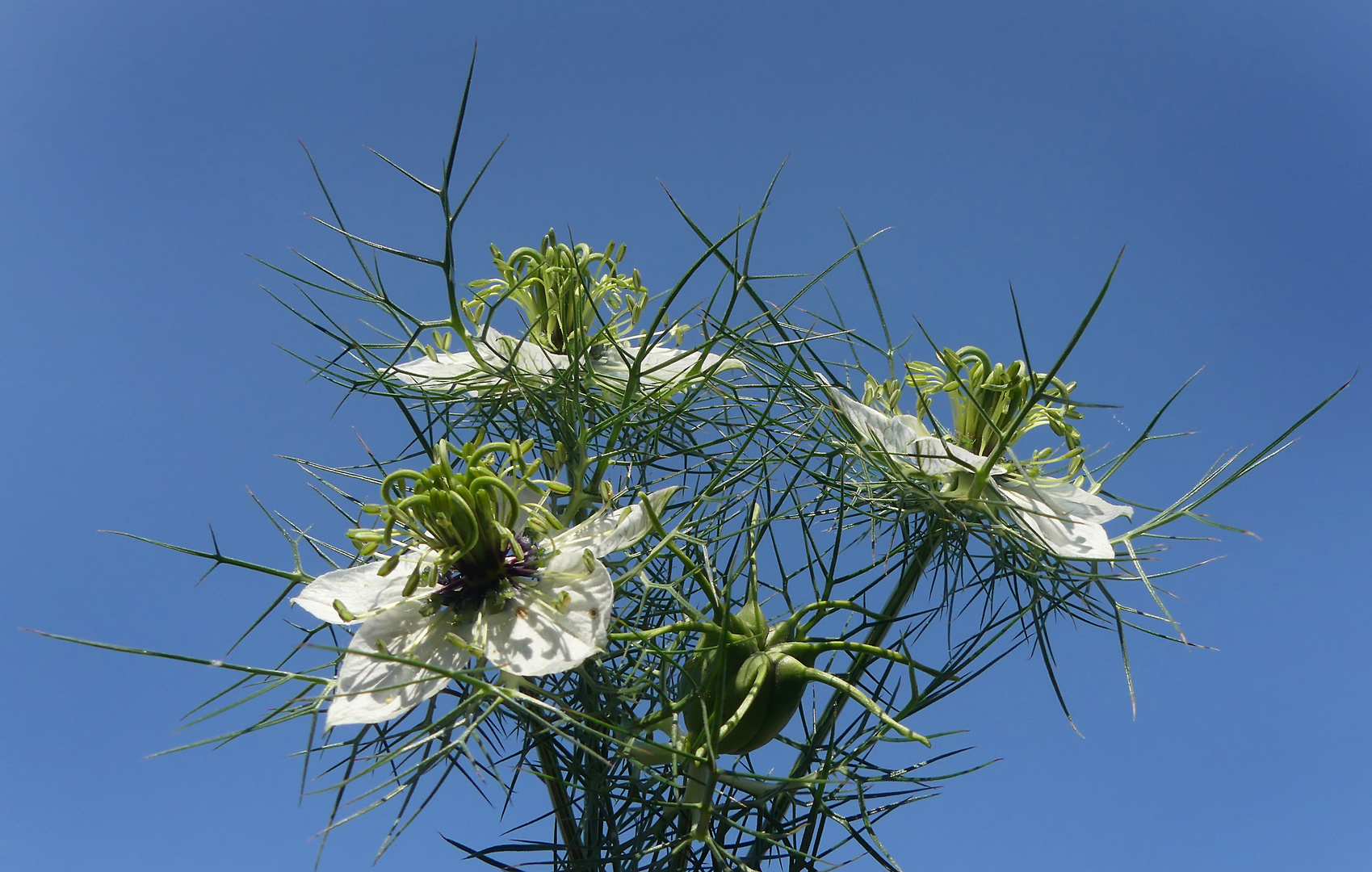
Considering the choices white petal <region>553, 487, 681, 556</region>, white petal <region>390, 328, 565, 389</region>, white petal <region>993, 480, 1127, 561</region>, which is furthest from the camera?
white petal <region>390, 328, 565, 389</region>

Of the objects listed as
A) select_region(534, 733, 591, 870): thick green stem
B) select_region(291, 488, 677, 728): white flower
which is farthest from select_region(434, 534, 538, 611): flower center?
select_region(534, 733, 591, 870): thick green stem

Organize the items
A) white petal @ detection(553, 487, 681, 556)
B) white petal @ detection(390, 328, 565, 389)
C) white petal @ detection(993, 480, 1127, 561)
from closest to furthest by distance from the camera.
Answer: white petal @ detection(553, 487, 681, 556)
white petal @ detection(993, 480, 1127, 561)
white petal @ detection(390, 328, 565, 389)

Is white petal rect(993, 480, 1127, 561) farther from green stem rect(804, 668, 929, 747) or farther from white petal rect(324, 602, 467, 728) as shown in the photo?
white petal rect(324, 602, 467, 728)

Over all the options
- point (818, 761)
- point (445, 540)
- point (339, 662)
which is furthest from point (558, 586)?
point (818, 761)

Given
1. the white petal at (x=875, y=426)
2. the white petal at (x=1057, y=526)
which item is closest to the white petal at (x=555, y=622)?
the white petal at (x=875, y=426)

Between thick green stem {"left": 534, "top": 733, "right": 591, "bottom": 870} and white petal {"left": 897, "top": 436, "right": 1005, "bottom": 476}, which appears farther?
white petal {"left": 897, "top": 436, "right": 1005, "bottom": 476}

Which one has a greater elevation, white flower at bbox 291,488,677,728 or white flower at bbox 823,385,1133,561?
white flower at bbox 823,385,1133,561

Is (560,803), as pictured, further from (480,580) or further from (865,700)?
(865,700)

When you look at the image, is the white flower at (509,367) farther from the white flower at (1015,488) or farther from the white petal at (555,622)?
the white petal at (555,622)
